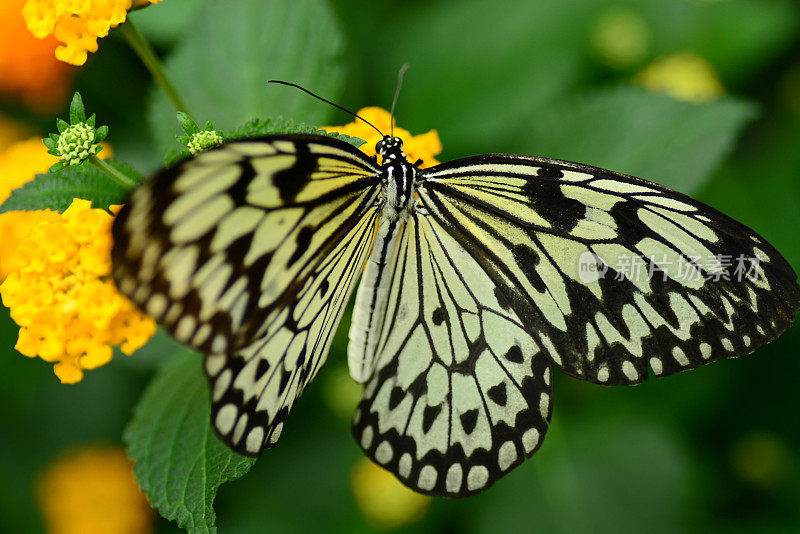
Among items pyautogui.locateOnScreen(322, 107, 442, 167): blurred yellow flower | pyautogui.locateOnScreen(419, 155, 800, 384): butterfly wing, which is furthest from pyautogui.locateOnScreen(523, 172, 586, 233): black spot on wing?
pyautogui.locateOnScreen(322, 107, 442, 167): blurred yellow flower

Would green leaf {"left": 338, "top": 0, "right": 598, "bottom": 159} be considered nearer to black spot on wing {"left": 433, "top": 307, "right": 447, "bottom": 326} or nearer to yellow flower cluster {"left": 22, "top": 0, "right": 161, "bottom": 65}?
black spot on wing {"left": 433, "top": 307, "right": 447, "bottom": 326}

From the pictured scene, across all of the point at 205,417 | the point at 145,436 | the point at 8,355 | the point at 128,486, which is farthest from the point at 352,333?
the point at 8,355

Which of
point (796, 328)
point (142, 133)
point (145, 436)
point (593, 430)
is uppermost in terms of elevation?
point (142, 133)

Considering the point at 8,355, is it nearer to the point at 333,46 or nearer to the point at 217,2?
the point at 217,2

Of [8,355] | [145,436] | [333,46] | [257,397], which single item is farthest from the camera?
[8,355]

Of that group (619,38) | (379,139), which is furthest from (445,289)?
(619,38)
